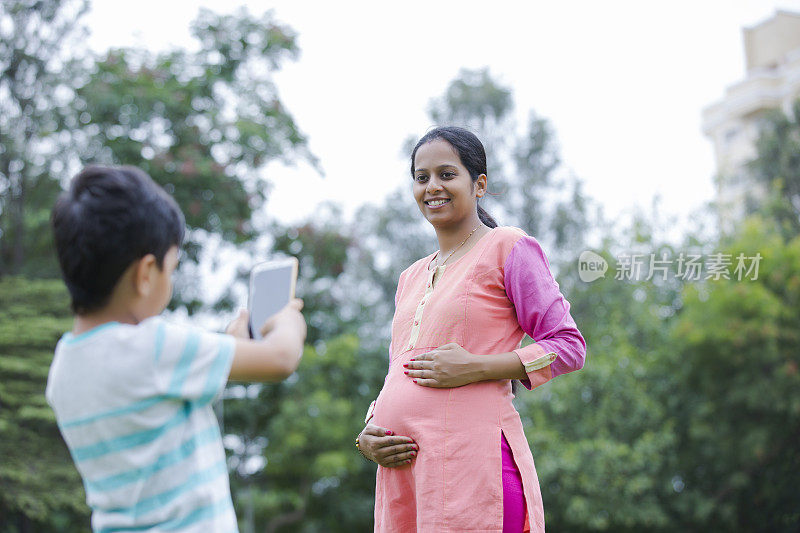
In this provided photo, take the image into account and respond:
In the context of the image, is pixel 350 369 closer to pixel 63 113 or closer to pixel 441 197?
pixel 63 113

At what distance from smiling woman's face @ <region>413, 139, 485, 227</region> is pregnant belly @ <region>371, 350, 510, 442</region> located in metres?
0.52

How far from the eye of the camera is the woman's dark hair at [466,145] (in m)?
2.43

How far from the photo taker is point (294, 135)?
544 inches

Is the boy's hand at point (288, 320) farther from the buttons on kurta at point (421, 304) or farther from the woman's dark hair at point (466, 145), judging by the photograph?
the woman's dark hair at point (466, 145)

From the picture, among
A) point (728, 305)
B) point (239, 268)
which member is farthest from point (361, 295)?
point (728, 305)

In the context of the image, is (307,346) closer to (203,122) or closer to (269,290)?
(203,122)

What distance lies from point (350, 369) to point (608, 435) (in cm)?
485

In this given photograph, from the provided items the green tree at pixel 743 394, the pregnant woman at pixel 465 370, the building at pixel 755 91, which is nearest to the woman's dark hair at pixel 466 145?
the pregnant woman at pixel 465 370

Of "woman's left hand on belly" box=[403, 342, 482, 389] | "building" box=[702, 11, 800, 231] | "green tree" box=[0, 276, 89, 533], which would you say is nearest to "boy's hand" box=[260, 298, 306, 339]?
"woman's left hand on belly" box=[403, 342, 482, 389]

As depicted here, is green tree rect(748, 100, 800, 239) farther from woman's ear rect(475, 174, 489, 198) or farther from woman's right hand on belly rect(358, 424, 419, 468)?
woman's right hand on belly rect(358, 424, 419, 468)

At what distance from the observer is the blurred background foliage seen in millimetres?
12578

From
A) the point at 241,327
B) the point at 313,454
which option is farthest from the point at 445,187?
the point at 313,454

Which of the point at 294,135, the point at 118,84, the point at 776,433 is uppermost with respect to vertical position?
the point at 118,84

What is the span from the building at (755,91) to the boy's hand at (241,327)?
93.1ft
